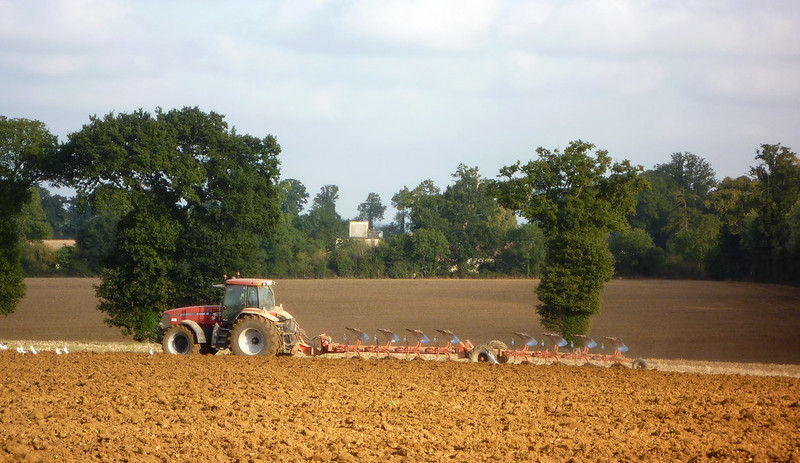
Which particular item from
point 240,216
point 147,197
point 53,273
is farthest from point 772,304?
point 53,273

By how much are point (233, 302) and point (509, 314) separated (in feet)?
102

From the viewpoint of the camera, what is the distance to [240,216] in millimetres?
31562

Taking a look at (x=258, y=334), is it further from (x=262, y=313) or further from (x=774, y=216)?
(x=774, y=216)

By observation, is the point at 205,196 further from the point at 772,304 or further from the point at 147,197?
the point at 772,304

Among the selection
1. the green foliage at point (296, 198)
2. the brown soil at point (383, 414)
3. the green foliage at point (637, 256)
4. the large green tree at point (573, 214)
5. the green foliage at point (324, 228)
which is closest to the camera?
the brown soil at point (383, 414)

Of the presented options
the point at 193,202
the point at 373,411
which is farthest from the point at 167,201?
the point at 373,411

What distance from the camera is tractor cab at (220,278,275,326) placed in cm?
2033

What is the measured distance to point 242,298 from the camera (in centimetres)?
2042

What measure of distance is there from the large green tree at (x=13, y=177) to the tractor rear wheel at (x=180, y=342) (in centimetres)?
1488

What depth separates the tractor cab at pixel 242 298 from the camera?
20.3 metres

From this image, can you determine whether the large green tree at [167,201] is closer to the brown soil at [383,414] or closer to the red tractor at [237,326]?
the red tractor at [237,326]

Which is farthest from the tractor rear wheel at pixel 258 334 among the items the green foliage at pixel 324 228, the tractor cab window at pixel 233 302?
the green foliage at pixel 324 228

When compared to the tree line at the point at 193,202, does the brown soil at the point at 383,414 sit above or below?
below

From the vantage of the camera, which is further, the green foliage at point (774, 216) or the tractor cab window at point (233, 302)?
the green foliage at point (774, 216)
